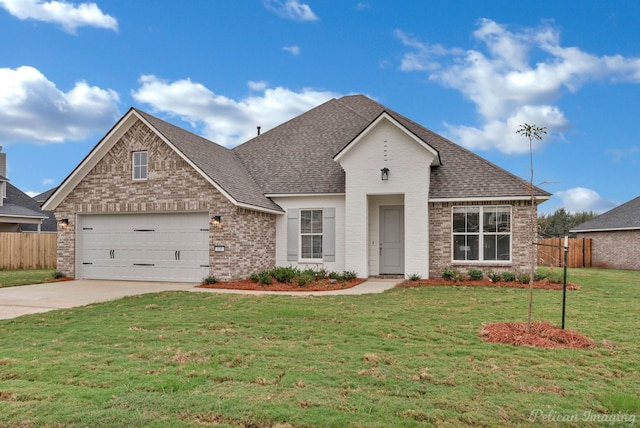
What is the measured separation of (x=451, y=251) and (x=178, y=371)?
40.4 feet

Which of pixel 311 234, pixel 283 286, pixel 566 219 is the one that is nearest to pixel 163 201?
pixel 283 286

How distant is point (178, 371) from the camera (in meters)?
5.07

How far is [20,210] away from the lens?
90.7ft

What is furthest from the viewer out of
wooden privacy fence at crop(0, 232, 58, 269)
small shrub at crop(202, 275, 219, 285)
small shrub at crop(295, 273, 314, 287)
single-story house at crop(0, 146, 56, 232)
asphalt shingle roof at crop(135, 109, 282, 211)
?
single-story house at crop(0, 146, 56, 232)

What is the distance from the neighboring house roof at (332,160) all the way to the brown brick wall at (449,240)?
49 cm

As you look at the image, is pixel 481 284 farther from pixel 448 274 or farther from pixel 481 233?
pixel 481 233

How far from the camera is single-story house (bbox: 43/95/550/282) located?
15094mm

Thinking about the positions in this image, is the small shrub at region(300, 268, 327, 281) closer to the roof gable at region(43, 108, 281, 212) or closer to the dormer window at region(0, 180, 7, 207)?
the roof gable at region(43, 108, 281, 212)

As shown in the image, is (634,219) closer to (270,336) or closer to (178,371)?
(270,336)

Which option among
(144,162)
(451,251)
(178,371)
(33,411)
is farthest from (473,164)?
(33,411)

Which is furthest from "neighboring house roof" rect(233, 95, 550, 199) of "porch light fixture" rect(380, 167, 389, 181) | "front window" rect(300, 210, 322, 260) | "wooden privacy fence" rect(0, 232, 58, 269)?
"wooden privacy fence" rect(0, 232, 58, 269)

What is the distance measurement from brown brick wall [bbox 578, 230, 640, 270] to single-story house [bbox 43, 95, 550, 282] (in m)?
14.8

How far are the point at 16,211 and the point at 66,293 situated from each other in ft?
63.0

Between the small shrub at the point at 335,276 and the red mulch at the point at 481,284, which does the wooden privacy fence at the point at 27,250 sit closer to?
the small shrub at the point at 335,276
